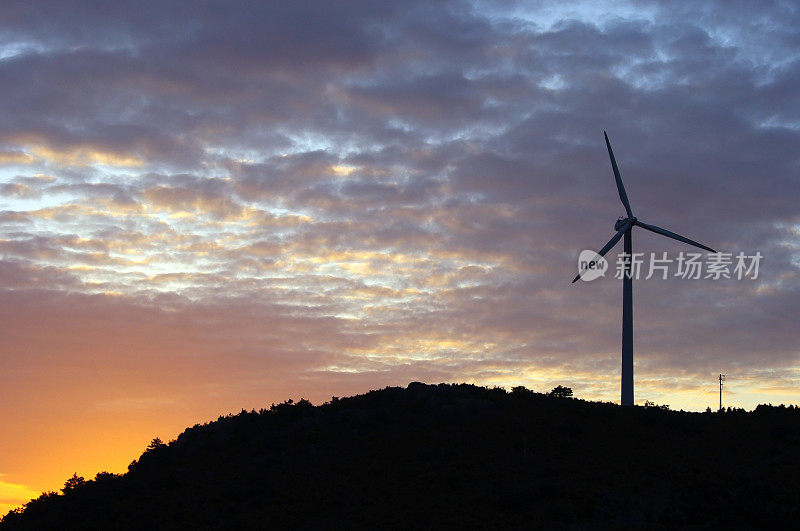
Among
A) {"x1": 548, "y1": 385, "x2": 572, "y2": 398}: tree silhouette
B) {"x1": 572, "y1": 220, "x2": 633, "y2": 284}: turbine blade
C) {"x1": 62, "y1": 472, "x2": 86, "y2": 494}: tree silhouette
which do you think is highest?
{"x1": 572, "y1": 220, "x2": 633, "y2": 284}: turbine blade

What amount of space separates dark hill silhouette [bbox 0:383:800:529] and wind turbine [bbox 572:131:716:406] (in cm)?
281

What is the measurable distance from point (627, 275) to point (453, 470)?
93.4 feet

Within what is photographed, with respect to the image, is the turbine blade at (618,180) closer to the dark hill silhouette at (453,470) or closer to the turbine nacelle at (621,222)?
the turbine nacelle at (621,222)

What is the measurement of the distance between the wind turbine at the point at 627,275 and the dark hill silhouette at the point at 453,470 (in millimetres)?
2812

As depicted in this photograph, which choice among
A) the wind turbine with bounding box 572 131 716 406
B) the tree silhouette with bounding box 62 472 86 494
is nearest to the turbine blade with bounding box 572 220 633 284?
the wind turbine with bounding box 572 131 716 406

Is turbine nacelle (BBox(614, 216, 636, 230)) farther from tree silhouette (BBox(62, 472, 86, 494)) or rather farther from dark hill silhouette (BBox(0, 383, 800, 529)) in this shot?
tree silhouette (BBox(62, 472, 86, 494))

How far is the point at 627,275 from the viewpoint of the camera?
81.1 metres

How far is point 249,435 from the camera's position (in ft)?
257

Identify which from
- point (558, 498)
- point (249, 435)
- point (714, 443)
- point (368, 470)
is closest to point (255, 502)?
point (368, 470)

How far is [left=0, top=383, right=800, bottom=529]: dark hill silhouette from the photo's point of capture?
5619 cm

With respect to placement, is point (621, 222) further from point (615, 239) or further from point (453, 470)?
point (453, 470)

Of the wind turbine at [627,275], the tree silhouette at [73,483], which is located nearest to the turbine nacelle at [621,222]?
the wind turbine at [627,275]

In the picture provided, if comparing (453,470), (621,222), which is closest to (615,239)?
(621,222)

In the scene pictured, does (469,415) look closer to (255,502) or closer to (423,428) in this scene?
(423,428)
